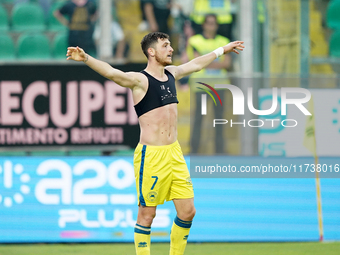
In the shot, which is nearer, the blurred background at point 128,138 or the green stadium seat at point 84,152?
the blurred background at point 128,138

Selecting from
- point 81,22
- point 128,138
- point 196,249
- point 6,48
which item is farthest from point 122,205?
point 6,48

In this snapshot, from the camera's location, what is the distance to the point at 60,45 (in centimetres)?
718

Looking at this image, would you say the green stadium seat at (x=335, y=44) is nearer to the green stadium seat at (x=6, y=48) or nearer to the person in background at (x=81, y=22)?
the person in background at (x=81, y=22)

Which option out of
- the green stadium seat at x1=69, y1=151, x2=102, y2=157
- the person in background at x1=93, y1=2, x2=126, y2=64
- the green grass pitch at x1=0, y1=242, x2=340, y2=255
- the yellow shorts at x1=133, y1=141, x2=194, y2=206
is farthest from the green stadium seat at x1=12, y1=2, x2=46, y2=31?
the yellow shorts at x1=133, y1=141, x2=194, y2=206

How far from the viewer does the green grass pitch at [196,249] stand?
5.70 metres

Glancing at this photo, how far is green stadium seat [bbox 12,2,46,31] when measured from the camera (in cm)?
765

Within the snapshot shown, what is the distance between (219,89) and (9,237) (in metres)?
3.09

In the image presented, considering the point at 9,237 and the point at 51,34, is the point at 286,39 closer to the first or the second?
the point at 51,34

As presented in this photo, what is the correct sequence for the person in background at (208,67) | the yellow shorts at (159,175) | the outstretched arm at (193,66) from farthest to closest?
the person in background at (208,67) → the outstretched arm at (193,66) → the yellow shorts at (159,175)

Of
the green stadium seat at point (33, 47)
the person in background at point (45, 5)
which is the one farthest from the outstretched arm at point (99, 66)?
the person in background at point (45, 5)

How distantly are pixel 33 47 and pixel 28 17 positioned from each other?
32.9 inches

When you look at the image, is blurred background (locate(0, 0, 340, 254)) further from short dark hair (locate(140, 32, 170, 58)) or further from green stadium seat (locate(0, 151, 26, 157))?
short dark hair (locate(140, 32, 170, 58))

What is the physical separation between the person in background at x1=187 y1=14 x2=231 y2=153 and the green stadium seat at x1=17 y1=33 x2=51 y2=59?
1.92 metres

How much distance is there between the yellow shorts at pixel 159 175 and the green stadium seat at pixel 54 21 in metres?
3.30
